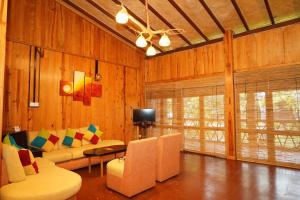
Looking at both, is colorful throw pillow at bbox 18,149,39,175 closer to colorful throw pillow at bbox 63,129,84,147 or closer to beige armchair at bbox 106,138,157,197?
beige armchair at bbox 106,138,157,197

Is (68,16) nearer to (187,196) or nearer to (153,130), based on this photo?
(153,130)

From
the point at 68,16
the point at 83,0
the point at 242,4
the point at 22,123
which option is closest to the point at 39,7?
the point at 68,16

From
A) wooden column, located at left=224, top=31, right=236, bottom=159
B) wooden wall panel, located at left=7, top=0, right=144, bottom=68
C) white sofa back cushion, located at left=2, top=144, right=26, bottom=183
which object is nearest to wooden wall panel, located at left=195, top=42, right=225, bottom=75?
wooden column, located at left=224, top=31, right=236, bottom=159

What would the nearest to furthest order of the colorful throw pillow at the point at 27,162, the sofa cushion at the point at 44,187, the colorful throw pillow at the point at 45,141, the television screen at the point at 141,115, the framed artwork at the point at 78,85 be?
the sofa cushion at the point at 44,187, the colorful throw pillow at the point at 27,162, the colorful throw pillow at the point at 45,141, the framed artwork at the point at 78,85, the television screen at the point at 141,115

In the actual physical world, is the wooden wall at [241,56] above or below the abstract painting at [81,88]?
above

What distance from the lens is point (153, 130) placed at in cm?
700

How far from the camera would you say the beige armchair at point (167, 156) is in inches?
140

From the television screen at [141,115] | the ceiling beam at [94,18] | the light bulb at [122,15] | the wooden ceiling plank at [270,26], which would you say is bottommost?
the television screen at [141,115]

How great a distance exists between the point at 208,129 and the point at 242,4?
3151 millimetres

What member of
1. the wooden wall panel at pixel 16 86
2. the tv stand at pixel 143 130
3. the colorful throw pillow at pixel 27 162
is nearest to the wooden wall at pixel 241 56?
the tv stand at pixel 143 130

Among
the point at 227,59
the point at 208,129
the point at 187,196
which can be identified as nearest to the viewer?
the point at 187,196

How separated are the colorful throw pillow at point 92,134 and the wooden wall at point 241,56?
2764 millimetres

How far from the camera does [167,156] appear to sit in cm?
366

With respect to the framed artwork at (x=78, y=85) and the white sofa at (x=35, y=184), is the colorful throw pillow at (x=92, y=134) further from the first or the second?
the white sofa at (x=35, y=184)
